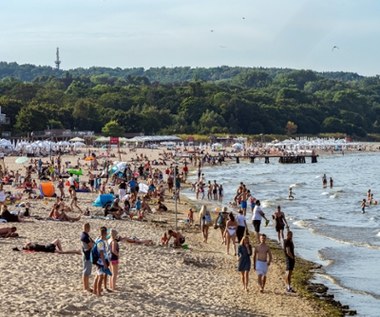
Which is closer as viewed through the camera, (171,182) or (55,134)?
(171,182)

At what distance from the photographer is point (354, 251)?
22.1m

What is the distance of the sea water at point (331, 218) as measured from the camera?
17109 mm

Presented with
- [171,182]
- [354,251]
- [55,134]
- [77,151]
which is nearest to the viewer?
[354,251]

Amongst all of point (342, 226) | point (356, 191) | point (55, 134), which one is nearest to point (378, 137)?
point (55, 134)

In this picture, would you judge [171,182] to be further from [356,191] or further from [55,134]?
[55,134]

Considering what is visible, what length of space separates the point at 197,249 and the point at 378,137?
433ft

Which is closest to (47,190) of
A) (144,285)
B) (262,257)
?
(144,285)

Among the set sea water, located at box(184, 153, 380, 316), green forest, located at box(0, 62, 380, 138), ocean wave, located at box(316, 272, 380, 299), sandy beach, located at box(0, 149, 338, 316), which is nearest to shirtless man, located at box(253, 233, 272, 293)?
sandy beach, located at box(0, 149, 338, 316)

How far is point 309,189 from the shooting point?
4831 centimetres

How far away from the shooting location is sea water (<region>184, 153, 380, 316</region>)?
1711 cm

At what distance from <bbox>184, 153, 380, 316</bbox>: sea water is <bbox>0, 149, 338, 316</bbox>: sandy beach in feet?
5.01

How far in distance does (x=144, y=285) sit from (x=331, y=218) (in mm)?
19255

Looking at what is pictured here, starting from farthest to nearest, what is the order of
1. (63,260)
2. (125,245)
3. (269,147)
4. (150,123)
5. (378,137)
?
(378,137)
(150,123)
(269,147)
(125,245)
(63,260)

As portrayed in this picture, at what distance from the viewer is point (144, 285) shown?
13.6 metres
